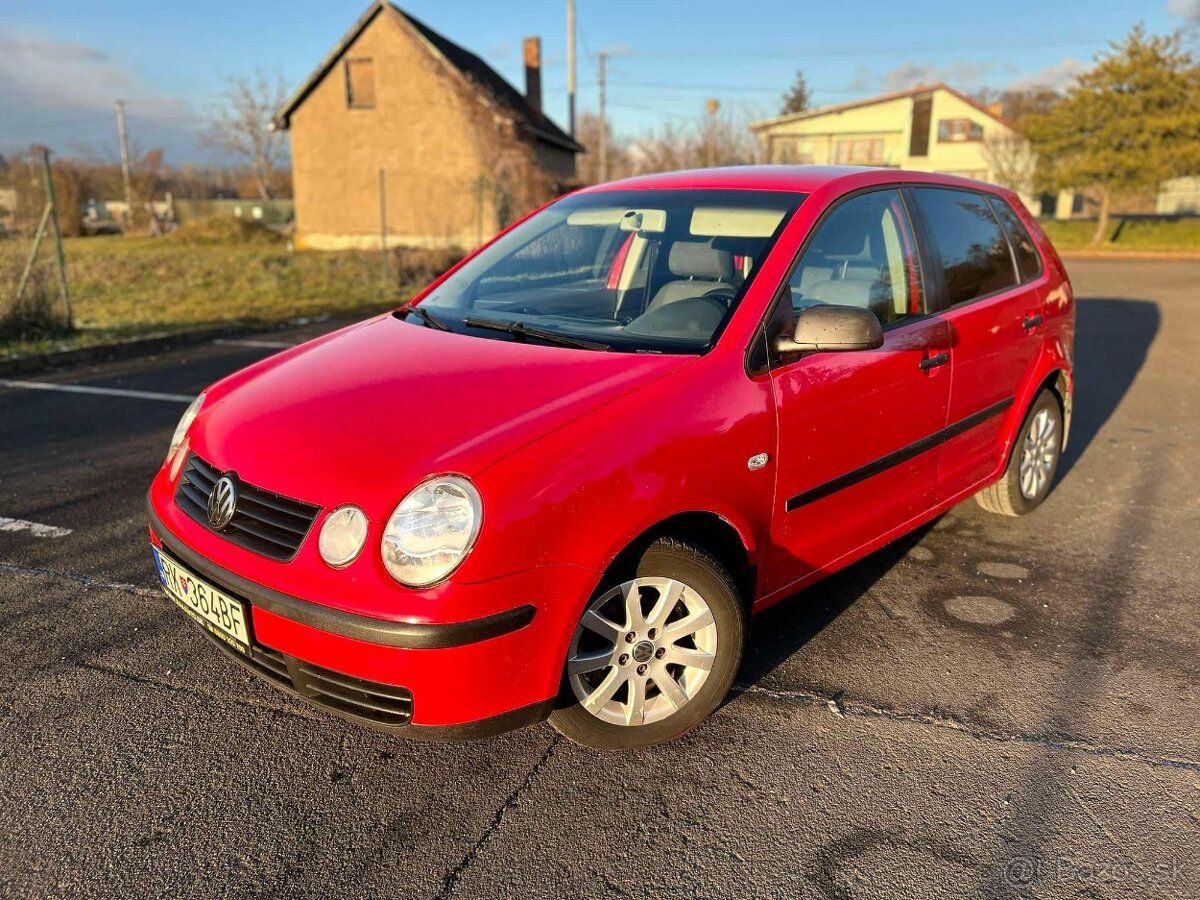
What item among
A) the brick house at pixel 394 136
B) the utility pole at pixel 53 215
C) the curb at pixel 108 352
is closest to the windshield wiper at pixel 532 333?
the curb at pixel 108 352

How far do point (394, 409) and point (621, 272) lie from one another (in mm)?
1430

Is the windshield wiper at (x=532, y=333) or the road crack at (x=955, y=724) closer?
the road crack at (x=955, y=724)

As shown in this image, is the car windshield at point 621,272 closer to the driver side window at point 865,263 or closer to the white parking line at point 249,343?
the driver side window at point 865,263

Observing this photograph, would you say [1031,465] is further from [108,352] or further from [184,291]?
[184,291]

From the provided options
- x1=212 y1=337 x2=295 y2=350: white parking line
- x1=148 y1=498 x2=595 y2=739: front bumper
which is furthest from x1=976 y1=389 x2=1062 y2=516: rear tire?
x1=212 y1=337 x2=295 y2=350: white parking line

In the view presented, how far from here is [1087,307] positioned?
46.5 ft

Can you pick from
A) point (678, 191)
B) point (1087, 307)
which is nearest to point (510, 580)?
point (678, 191)

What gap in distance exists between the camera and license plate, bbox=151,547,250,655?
233 cm

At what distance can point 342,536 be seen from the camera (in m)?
2.16

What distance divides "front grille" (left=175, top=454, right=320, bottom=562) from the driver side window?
174 cm

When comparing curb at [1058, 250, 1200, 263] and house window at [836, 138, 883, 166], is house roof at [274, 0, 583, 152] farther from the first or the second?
house window at [836, 138, 883, 166]

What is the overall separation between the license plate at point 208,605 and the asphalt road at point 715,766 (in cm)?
41

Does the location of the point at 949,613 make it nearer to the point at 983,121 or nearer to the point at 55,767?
the point at 55,767

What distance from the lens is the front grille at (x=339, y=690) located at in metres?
2.16
